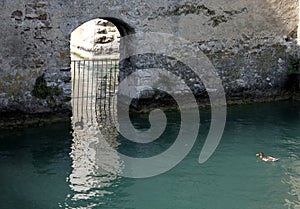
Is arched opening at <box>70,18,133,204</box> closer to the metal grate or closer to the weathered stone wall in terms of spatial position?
the metal grate

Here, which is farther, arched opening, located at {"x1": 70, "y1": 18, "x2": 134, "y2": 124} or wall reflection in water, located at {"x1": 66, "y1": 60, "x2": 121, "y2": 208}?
arched opening, located at {"x1": 70, "y1": 18, "x2": 134, "y2": 124}

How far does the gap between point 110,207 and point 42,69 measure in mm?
3467

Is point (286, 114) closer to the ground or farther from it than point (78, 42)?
closer to the ground

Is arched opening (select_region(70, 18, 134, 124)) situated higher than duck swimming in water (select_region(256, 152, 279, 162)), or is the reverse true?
arched opening (select_region(70, 18, 134, 124))

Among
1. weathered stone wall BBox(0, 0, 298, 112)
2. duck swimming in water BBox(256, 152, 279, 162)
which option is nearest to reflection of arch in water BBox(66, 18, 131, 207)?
weathered stone wall BBox(0, 0, 298, 112)

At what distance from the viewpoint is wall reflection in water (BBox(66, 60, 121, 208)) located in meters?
6.11

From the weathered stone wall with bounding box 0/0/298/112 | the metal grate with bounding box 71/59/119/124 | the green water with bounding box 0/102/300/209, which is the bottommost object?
the green water with bounding box 0/102/300/209

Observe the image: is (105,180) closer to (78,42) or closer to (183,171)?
(183,171)

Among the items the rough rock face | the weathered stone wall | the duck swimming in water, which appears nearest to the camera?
the duck swimming in water

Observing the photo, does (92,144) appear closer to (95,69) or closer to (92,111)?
(92,111)

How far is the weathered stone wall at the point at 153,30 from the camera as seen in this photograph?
825 cm

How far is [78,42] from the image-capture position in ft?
50.9

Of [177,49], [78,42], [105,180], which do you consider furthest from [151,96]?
[78,42]

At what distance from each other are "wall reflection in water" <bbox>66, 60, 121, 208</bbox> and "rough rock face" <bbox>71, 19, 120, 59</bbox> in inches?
120
